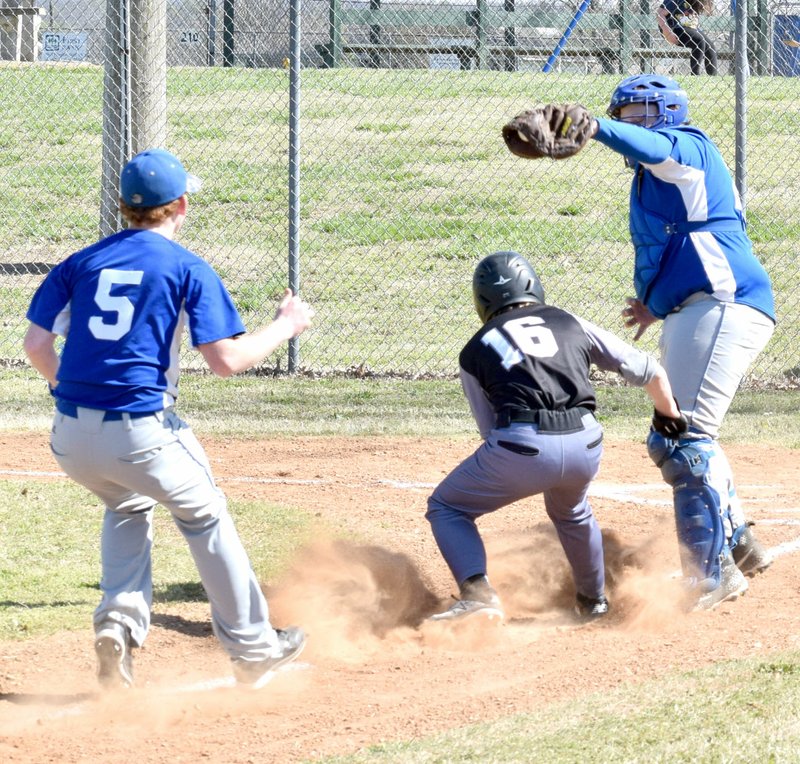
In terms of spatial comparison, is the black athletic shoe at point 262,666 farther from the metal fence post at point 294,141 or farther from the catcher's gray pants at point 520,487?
the metal fence post at point 294,141

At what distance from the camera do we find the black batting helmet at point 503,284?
16.3ft

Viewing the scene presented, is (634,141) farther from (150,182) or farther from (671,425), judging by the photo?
(150,182)

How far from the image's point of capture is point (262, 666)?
429 centimetres

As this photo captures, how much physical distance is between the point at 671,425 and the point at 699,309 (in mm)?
561

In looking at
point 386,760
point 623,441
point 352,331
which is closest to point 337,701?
point 386,760

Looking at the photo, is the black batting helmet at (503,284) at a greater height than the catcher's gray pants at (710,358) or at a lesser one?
greater

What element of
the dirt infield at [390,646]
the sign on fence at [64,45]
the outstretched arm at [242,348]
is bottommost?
the dirt infield at [390,646]

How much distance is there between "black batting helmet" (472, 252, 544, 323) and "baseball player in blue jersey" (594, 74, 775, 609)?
664 mm

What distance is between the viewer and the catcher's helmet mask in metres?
5.27

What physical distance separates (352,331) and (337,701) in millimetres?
8687

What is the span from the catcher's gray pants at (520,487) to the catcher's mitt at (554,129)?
1005 mm

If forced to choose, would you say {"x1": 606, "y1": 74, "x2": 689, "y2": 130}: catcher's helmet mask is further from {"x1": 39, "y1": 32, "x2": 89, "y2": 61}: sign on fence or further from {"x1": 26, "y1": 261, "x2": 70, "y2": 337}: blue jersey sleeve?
{"x1": 39, "y1": 32, "x2": 89, "y2": 61}: sign on fence

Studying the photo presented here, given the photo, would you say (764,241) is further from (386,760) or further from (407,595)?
(386,760)

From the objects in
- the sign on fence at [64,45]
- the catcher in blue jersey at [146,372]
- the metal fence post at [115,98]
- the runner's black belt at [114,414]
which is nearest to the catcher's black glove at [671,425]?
the catcher in blue jersey at [146,372]
